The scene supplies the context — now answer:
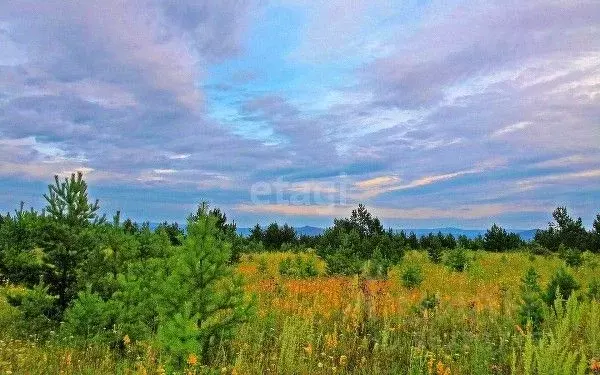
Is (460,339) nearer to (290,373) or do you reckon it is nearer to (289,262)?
(290,373)

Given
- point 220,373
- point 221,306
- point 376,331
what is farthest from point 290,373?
point 376,331

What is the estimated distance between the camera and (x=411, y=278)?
51.4 feet

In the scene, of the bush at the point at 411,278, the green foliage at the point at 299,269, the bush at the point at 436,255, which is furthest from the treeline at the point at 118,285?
the bush at the point at 436,255

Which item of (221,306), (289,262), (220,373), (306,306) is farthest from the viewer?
(289,262)

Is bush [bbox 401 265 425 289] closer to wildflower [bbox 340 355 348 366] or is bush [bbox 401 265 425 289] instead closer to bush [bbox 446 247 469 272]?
bush [bbox 446 247 469 272]

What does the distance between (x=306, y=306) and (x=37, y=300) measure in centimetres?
505

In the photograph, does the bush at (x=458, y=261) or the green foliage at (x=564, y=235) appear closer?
the bush at (x=458, y=261)

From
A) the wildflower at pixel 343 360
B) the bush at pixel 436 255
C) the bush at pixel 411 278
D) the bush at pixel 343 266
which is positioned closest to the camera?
the wildflower at pixel 343 360

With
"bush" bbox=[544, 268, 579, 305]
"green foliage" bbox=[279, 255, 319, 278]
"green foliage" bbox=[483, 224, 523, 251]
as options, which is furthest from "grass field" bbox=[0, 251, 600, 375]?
"green foliage" bbox=[483, 224, 523, 251]

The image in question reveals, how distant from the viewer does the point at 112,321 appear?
26.6ft

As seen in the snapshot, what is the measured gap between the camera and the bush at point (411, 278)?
50.8ft

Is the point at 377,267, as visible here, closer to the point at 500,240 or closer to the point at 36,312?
the point at 36,312

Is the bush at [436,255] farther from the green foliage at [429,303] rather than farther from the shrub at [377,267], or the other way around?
the green foliage at [429,303]

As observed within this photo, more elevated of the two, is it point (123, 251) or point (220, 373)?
point (123, 251)
